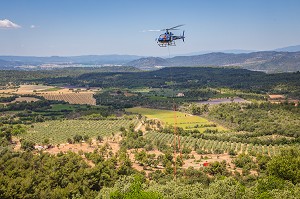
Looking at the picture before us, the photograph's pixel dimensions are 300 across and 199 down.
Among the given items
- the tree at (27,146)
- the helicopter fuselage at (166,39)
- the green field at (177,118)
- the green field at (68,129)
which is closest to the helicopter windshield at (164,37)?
the helicopter fuselage at (166,39)

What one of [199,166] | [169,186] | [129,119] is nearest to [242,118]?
[129,119]

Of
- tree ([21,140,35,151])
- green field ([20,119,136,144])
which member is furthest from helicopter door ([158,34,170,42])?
green field ([20,119,136,144])

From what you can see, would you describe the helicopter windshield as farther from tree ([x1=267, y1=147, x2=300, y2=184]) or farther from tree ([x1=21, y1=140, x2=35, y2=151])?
tree ([x1=21, y1=140, x2=35, y2=151])

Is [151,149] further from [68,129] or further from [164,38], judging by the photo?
[164,38]

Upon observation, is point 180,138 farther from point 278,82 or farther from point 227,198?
point 278,82

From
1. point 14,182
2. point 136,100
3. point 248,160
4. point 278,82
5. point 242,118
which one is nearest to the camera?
point 14,182

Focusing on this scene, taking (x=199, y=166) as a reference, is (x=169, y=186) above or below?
above
